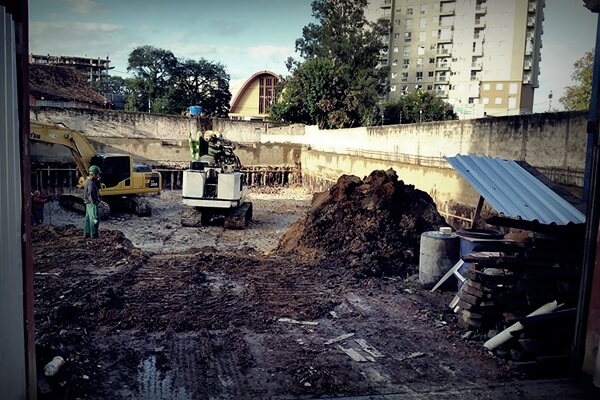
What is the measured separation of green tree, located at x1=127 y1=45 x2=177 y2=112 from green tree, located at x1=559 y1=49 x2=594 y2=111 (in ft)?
89.8

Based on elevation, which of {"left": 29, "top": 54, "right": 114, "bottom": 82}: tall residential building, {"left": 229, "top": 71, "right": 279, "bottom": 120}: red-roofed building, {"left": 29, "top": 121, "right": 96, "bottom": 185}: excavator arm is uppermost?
{"left": 29, "top": 54, "right": 114, "bottom": 82}: tall residential building

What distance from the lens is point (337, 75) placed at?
31.4 meters

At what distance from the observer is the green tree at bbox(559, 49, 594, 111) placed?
24.1 metres

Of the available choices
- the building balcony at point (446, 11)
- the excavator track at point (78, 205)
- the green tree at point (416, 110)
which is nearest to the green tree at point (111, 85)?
the green tree at point (416, 110)

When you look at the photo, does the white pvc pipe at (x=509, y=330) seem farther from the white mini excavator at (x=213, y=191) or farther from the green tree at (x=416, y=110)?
the green tree at (x=416, y=110)

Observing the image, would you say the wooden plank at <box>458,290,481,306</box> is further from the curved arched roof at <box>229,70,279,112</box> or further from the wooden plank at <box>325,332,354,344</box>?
the curved arched roof at <box>229,70,279,112</box>

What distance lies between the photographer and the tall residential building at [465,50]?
51.1 m

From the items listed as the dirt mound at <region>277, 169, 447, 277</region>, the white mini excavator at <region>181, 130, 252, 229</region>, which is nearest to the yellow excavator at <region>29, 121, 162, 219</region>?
the white mini excavator at <region>181, 130, 252, 229</region>

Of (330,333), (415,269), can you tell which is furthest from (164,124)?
(330,333)

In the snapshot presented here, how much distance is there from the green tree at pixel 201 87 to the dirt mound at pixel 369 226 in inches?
1087

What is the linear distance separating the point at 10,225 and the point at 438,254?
6.51 m

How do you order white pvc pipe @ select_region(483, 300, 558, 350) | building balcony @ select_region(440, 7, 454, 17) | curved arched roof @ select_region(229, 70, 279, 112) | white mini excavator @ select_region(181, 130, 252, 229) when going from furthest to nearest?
building balcony @ select_region(440, 7, 454, 17), curved arched roof @ select_region(229, 70, 279, 112), white mini excavator @ select_region(181, 130, 252, 229), white pvc pipe @ select_region(483, 300, 558, 350)

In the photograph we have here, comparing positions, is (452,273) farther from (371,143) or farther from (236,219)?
(371,143)

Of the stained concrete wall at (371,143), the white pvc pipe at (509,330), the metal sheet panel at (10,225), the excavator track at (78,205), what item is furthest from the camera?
the excavator track at (78,205)
